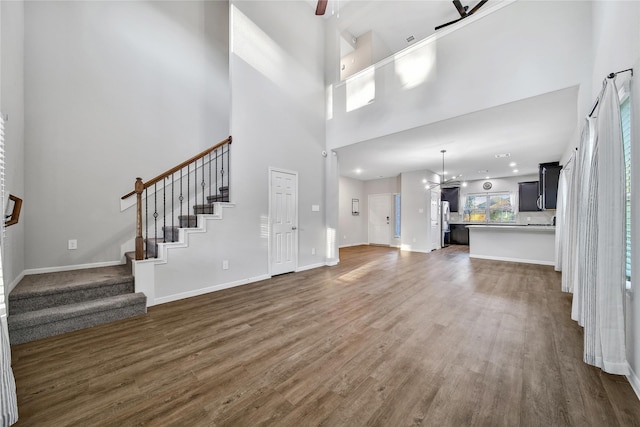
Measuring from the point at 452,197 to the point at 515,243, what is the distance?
456cm

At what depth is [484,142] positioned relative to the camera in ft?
16.0

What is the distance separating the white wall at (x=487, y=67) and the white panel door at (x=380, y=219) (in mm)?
5163

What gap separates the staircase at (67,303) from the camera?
227 centimetres

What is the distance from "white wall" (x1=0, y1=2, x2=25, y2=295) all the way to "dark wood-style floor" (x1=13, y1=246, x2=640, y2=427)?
46.7 inches

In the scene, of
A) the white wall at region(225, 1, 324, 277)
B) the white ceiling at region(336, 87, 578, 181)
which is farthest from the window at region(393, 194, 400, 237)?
the white wall at region(225, 1, 324, 277)

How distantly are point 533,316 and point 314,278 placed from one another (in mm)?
3056

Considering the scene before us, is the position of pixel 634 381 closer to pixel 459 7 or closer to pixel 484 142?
pixel 484 142

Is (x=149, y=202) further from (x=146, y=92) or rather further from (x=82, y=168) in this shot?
(x=146, y=92)

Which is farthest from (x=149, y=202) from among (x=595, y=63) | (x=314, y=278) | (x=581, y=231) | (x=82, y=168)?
(x=595, y=63)

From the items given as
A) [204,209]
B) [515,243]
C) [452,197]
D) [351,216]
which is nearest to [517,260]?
[515,243]

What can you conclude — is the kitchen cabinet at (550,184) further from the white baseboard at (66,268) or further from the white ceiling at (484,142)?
the white baseboard at (66,268)

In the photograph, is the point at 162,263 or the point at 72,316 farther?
the point at 162,263

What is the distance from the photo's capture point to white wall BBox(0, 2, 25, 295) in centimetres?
238

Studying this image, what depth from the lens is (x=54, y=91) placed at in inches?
128
